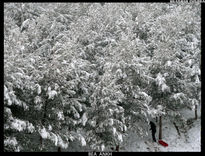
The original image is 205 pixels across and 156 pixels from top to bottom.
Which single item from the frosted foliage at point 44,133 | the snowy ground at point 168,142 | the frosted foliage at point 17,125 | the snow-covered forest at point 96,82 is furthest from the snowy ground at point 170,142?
the frosted foliage at point 17,125

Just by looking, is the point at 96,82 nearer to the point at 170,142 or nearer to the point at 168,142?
the point at 168,142

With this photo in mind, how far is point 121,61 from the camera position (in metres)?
18.3

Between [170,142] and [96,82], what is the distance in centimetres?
1021

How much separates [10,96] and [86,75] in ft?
24.5

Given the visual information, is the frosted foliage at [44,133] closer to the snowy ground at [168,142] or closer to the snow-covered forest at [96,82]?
the snow-covered forest at [96,82]

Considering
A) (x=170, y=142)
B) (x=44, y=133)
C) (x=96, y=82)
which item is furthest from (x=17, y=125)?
(x=170, y=142)

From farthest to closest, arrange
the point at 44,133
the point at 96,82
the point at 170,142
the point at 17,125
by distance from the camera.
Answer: the point at 170,142
the point at 96,82
the point at 44,133
the point at 17,125

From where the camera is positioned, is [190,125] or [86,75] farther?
[190,125]

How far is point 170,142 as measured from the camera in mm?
22594

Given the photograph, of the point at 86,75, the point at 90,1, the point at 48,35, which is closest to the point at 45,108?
the point at 86,75

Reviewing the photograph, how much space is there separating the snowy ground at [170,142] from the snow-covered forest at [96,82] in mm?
101

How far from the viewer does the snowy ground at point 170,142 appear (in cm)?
2155

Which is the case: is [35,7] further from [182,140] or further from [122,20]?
[182,140]

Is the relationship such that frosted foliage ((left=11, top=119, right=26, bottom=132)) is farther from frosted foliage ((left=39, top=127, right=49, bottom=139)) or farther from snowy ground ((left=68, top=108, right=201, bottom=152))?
snowy ground ((left=68, top=108, right=201, bottom=152))
